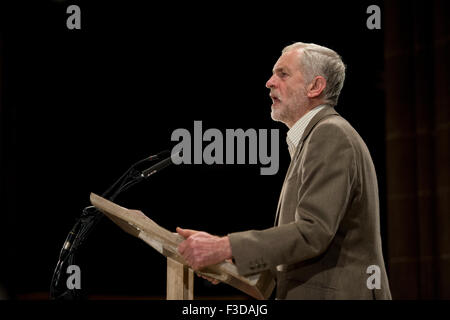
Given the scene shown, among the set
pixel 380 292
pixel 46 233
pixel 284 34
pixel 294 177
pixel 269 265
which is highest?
pixel 284 34

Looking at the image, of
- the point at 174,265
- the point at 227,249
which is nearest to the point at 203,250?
the point at 227,249

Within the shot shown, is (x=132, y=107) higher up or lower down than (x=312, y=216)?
higher up

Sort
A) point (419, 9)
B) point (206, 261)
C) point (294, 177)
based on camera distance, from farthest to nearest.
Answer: point (419, 9)
point (294, 177)
point (206, 261)

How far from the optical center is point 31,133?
14.9 ft

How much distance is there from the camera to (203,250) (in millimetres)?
1738

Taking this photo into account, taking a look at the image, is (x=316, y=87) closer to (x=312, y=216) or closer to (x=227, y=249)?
(x=312, y=216)

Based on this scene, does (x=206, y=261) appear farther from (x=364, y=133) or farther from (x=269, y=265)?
(x=364, y=133)

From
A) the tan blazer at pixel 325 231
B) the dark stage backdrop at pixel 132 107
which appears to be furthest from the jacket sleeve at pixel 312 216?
the dark stage backdrop at pixel 132 107

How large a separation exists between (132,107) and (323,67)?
2.58 meters

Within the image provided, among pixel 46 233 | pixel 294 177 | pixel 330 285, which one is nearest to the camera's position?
pixel 330 285

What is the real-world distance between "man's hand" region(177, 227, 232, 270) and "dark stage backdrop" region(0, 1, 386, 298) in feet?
8.72

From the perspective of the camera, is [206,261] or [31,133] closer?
[206,261]
